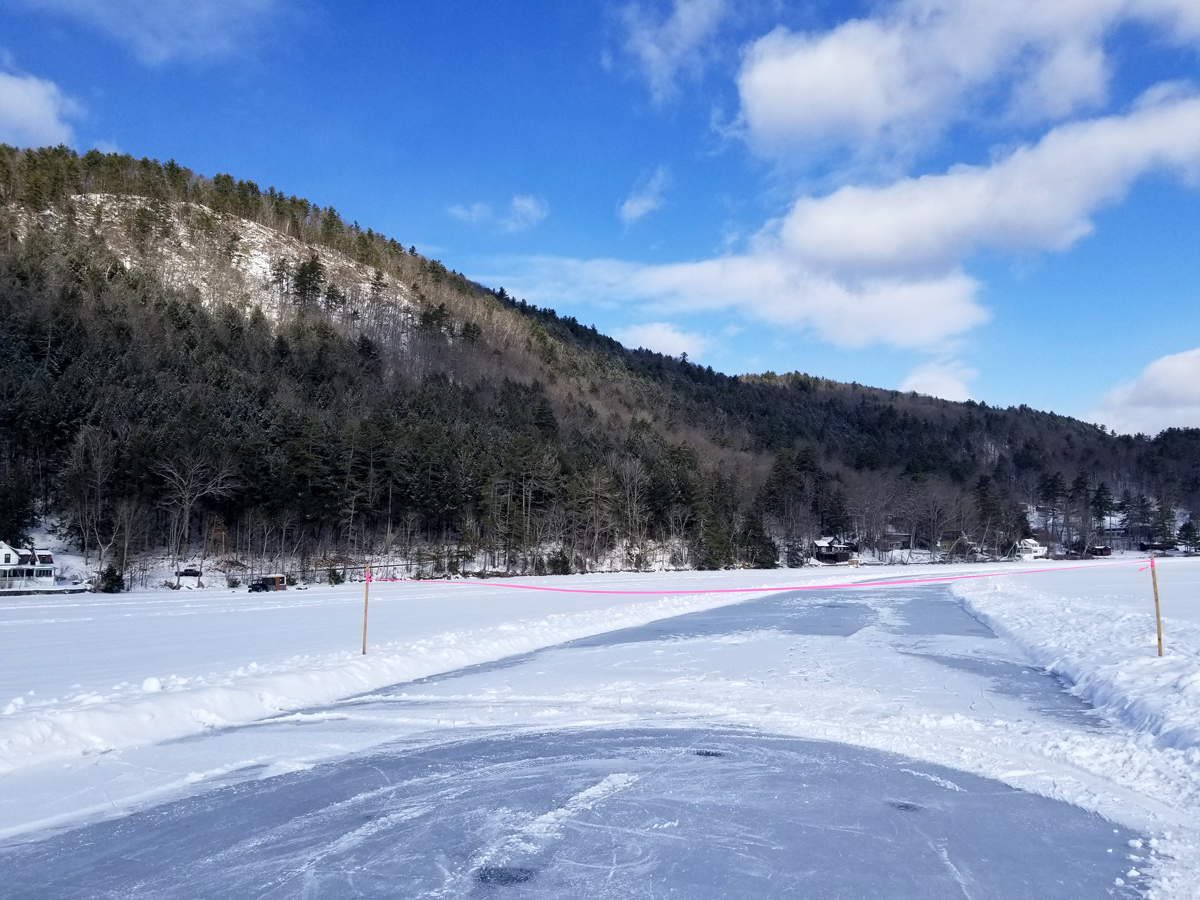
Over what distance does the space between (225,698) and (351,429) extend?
5093cm

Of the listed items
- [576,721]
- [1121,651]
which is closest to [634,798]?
[576,721]

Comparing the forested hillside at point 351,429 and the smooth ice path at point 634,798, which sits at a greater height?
the forested hillside at point 351,429

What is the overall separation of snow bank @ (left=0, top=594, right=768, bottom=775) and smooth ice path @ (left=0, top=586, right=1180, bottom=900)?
416 millimetres

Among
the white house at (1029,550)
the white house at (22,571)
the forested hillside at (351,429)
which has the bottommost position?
the white house at (1029,550)

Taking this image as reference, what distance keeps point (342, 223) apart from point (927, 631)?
138 meters

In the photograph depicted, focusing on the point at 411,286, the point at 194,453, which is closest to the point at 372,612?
the point at 194,453

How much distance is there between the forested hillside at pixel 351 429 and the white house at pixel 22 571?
11.9 feet

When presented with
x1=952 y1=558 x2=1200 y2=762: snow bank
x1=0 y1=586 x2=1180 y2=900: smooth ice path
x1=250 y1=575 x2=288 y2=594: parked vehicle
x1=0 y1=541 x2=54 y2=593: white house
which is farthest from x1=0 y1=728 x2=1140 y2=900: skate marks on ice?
x1=0 y1=541 x2=54 y2=593: white house

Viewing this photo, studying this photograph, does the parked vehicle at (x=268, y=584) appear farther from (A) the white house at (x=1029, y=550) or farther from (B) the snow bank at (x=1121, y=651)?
(A) the white house at (x=1029, y=550)

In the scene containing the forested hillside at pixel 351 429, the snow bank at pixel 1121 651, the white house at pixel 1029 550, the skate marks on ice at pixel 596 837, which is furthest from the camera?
the white house at pixel 1029 550

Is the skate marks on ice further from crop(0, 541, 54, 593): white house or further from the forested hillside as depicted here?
the forested hillside

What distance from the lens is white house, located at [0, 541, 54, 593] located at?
123 ft

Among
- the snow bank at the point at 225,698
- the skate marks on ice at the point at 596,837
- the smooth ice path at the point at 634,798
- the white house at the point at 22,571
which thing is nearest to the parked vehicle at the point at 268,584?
the white house at the point at 22,571

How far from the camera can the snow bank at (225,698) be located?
749 cm
